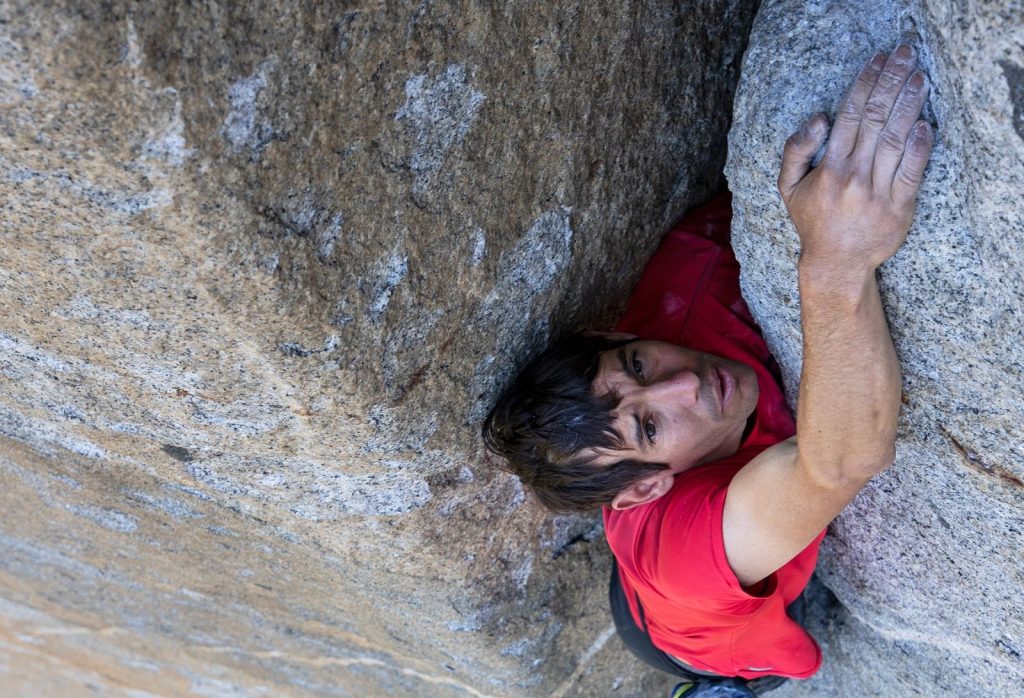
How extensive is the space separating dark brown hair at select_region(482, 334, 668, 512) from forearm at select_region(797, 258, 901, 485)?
0.36 meters

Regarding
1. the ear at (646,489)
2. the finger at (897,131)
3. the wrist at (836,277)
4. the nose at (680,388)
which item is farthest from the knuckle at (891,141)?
the ear at (646,489)

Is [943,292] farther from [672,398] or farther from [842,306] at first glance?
[672,398]

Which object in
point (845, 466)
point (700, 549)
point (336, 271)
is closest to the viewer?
point (336, 271)

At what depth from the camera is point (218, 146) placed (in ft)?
2.97

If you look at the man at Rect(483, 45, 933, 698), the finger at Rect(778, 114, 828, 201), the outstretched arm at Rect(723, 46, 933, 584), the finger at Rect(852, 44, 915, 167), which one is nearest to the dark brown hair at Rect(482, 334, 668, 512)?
the man at Rect(483, 45, 933, 698)

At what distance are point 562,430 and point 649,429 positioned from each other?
5.9 inches

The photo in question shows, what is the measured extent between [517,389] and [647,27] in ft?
1.93

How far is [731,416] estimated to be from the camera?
5.12 feet

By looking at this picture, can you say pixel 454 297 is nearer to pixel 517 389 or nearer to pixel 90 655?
pixel 517 389

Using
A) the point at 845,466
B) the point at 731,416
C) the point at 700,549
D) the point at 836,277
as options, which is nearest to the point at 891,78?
the point at 836,277

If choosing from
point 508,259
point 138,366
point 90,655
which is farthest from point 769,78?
point 90,655

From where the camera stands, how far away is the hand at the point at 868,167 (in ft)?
3.59

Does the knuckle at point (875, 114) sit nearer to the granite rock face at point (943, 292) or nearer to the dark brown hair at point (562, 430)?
the granite rock face at point (943, 292)

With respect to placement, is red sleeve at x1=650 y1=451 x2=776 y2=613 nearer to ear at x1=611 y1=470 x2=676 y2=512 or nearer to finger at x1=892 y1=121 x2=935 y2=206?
ear at x1=611 y1=470 x2=676 y2=512
